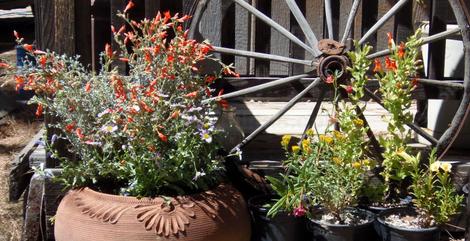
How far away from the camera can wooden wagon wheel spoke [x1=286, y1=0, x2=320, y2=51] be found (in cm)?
377

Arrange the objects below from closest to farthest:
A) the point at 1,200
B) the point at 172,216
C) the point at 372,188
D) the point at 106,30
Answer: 1. the point at 172,216
2. the point at 372,188
3. the point at 106,30
4. the point at 1,200

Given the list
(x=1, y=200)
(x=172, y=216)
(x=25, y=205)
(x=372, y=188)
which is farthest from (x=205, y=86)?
(x=1, y=200)

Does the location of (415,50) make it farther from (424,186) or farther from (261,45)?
(261,45)

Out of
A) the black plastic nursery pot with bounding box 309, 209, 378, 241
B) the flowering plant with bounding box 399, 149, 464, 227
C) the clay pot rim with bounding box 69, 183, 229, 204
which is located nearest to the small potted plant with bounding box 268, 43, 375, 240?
the black plastic nursery pot with bounding box 309, 209, 378, 241

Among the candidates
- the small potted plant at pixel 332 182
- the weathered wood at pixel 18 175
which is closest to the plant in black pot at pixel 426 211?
the small potted plant at pixel 332 182

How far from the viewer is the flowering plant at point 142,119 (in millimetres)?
3037

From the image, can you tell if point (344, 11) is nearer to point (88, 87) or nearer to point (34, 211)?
point (88, 87)

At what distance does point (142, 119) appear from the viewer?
3.01m

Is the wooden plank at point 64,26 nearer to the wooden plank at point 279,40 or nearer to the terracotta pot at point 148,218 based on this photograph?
the terracotta pot at point 148,218

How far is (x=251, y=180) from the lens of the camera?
3.70 m

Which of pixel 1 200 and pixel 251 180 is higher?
pixel 251 180

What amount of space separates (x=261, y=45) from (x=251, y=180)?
92 cm

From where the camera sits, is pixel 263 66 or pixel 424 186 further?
pixel 263 66

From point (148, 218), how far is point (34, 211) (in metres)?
0.96
